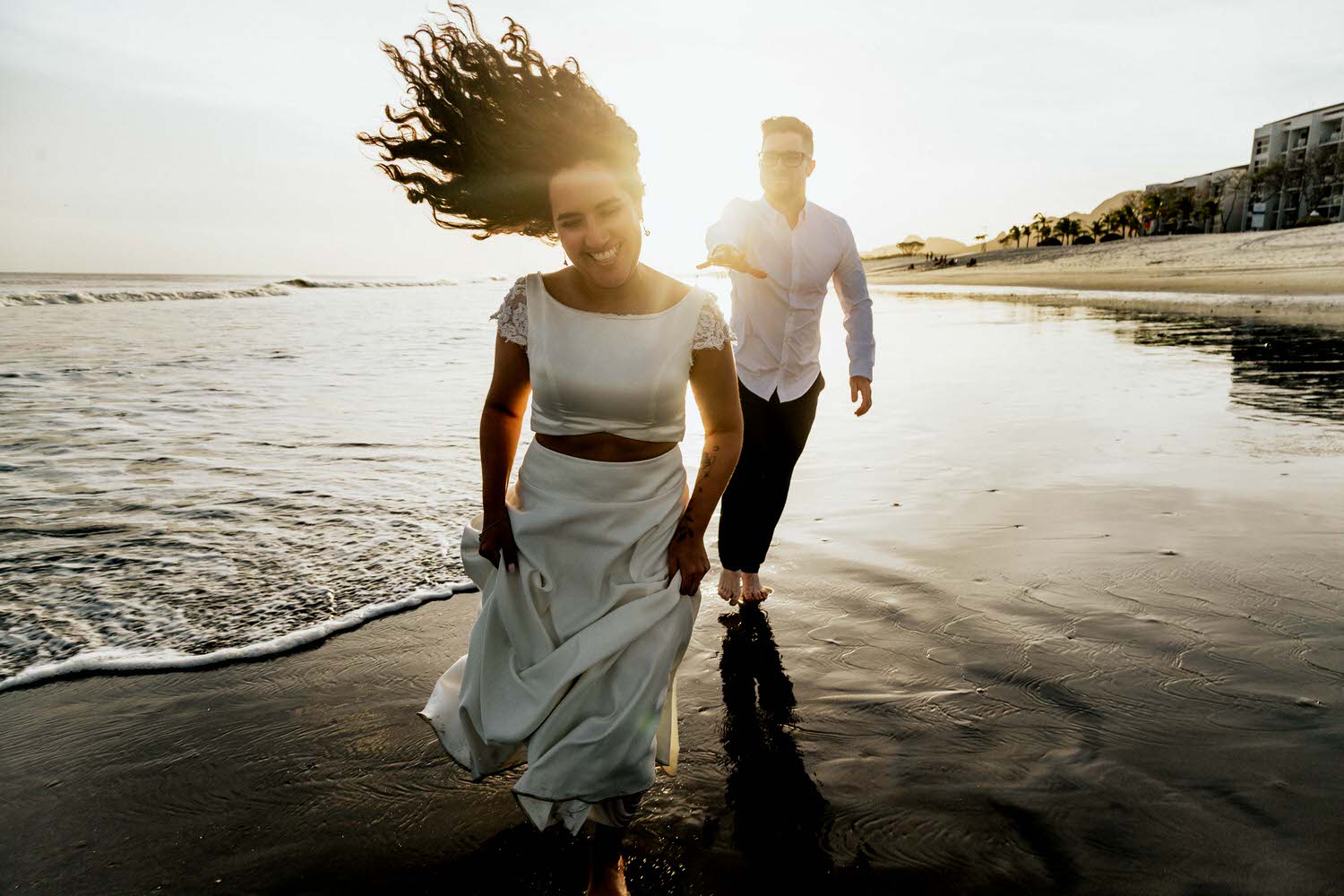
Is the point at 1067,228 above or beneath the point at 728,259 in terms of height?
above

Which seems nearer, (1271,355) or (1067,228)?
(1271,355)

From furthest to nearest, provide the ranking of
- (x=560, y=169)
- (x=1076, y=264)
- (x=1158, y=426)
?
(x=1076, y=264) → (x=1158, y=426) → (x=560, y=169)

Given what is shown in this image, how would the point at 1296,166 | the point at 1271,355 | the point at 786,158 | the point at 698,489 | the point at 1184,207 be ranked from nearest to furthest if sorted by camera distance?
the point at 698,489
the point at 786,158
the point at 1271,355
the point at 1296,166
the point at 1184,207

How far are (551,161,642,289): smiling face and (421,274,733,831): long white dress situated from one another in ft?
0.44

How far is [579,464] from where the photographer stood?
2230 mm

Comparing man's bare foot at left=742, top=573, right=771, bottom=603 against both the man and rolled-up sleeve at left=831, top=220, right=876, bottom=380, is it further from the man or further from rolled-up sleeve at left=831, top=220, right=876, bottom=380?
rolled-up sleeve at left=831, top=220, right=876, bottom=380

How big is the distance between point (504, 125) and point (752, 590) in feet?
9.03

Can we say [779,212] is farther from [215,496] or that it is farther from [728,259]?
[215,496]

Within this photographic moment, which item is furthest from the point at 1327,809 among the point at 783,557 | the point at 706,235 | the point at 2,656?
the point at 2,656

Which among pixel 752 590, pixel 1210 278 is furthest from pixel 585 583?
pixel 1210 278

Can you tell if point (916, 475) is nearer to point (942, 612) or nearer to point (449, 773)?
point (942, 612)

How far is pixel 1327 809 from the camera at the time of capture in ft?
7.89

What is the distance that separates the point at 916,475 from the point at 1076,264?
68359 mm

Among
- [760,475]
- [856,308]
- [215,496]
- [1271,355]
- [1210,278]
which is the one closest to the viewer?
[760,475]
